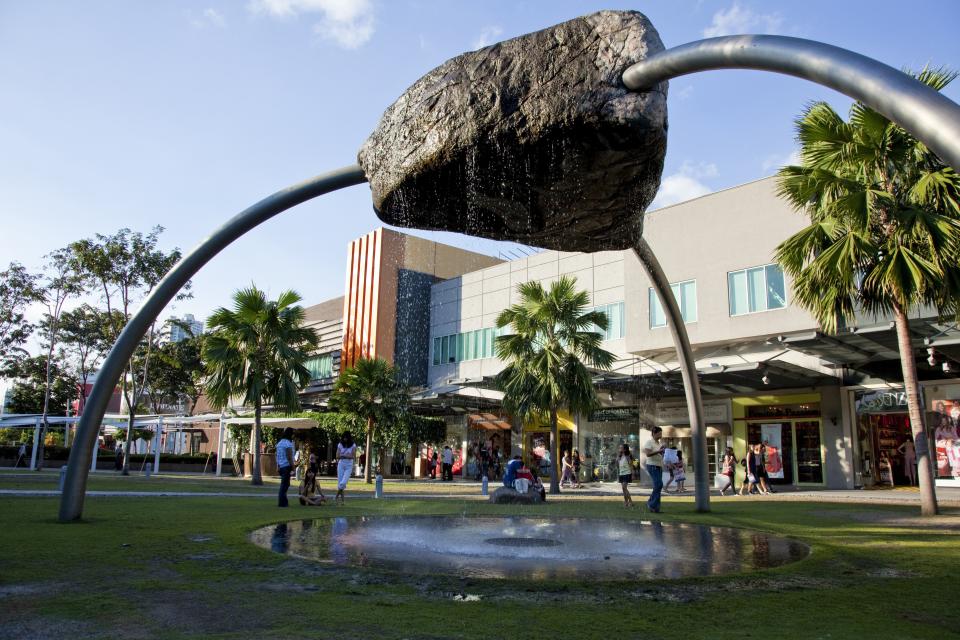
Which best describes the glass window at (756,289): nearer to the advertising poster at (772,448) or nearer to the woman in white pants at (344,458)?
the advertising poster at (772,448)

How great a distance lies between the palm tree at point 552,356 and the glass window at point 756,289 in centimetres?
656

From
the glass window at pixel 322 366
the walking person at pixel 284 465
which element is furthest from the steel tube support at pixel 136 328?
the glass window at pixel 322 366

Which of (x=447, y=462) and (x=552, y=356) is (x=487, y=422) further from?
(x=552, y=356)

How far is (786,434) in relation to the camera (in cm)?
2684

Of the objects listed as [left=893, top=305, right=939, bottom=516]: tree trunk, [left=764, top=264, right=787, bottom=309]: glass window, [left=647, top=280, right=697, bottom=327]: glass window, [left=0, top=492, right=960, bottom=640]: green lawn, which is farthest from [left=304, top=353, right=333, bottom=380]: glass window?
[left=0, top=492, right=960, bottom=640]: green lawn

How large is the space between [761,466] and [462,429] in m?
19.2

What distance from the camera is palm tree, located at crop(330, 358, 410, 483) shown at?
2866cm

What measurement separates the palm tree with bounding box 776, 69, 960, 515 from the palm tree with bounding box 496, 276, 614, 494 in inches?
356

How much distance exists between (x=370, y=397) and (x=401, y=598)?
23.9 m

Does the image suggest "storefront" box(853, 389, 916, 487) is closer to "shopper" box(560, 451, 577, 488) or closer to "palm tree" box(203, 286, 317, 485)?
"shopper" box(560, 451, 577, 488)

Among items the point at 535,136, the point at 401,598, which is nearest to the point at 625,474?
the point at 535,136

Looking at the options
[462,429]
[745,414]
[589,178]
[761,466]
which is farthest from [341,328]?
[589,178]

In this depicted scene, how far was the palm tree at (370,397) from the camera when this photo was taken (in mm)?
28656

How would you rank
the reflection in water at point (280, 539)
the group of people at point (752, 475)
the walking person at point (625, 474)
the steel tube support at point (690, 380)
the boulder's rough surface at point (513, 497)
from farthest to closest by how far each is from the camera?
the group of people at point (752, 475) → the boulder's rough surface at point (513, 497) → the walking person at point (625, 474) → the steel tube support at point (690, 380) → the reflection in water at point (280, 539)
